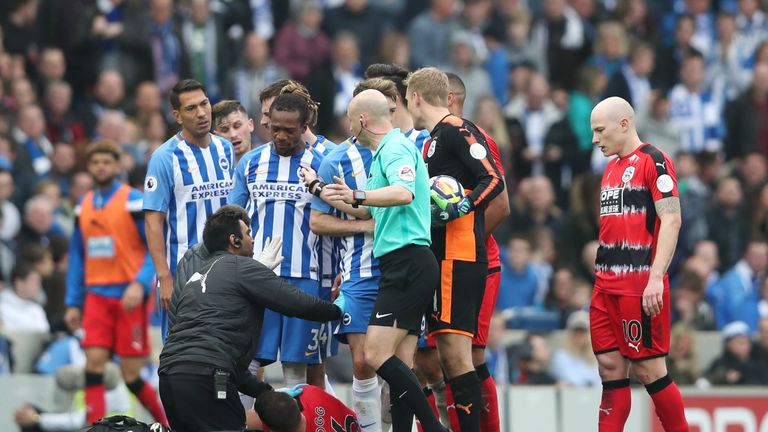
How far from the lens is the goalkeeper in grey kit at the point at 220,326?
9.61 meters

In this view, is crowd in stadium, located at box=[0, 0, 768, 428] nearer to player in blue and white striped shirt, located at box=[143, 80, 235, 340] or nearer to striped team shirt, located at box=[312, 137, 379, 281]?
player in blue and white striped shirt, located at box=[143, 80, 235, 340]

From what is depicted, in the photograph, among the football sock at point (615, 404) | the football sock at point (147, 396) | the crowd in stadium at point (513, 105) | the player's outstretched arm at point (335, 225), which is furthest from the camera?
the crowd in stadium at point (513, 105)

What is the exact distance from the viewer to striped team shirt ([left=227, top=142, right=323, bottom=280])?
35.3ft

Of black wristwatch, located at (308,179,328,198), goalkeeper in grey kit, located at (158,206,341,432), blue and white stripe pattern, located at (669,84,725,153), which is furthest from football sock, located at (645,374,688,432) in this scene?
blue and white stripe pattern, located at (669,84,725,153)

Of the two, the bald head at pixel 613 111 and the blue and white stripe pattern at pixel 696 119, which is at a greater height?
the blue and white stripe pattern at pixel 696 119

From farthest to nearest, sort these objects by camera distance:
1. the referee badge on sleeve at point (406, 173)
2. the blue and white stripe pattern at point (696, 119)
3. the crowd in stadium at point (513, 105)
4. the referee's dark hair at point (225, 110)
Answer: the blue and white stripe pattern at point (696, 119) → the crowd in stadium at point (513, 105) → the referee's dark hair at point (225, 110) → the referee badge on sleeve at point (406, 173)

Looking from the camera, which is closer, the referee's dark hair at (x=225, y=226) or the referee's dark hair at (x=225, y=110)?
the referee's dark hair at (x=225, y=226)

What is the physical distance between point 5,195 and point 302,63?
4.77 metres

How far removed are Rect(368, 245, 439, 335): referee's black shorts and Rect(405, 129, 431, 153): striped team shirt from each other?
1482 millimetres

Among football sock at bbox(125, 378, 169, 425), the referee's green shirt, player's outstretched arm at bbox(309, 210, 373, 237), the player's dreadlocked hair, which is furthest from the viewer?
football sock at bbox(125, 378, 169, 425)

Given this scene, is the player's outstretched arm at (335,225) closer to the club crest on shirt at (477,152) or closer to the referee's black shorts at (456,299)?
the referee's black shorts at (456,299)

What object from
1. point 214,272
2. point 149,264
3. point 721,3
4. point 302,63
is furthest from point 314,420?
point 721,3

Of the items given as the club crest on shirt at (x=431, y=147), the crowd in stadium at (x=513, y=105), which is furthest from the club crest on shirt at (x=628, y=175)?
the crowd in stadium at (x=513, y=105)

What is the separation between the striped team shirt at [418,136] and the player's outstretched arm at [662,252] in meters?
1.91
